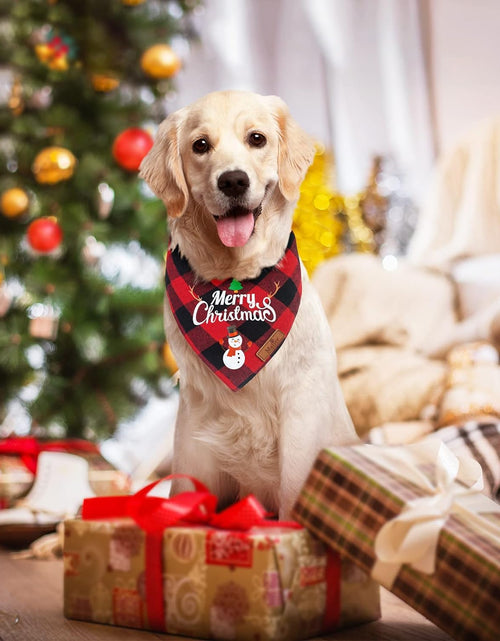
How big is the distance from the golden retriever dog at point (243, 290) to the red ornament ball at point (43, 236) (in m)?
1.29

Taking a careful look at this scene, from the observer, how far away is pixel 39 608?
1344 mm

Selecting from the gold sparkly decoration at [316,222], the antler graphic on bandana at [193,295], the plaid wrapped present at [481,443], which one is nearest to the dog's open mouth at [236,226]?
the antler graphic on bandana at [193,295]

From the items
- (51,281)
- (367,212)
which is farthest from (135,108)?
(367,212)

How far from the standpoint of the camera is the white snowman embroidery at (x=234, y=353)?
118 centimetres

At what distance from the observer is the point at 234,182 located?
3.75ft

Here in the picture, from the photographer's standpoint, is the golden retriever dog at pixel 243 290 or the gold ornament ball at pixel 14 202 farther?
the gold ornament ball at pixel 14 202

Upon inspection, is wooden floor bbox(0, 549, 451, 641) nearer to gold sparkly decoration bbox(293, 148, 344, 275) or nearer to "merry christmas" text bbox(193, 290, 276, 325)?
"merry christmas" text bbox(193, 290, 276, 325)

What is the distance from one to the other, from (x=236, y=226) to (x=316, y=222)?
2597mm

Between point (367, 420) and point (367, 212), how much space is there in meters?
1.57

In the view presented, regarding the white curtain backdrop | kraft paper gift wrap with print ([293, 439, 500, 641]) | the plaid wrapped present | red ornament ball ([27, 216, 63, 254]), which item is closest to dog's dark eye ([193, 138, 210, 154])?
kraft paper gift wrap with print ([293, 439, 500, 641])

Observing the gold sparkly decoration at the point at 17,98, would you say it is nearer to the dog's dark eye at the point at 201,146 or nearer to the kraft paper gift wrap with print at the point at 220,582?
the dog's dark eye at the point at 201,146

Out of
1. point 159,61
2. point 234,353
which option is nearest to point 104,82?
point 159,61

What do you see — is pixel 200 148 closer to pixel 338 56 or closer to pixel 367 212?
pixel 367 212

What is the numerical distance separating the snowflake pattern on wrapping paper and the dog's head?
44 centimetres
